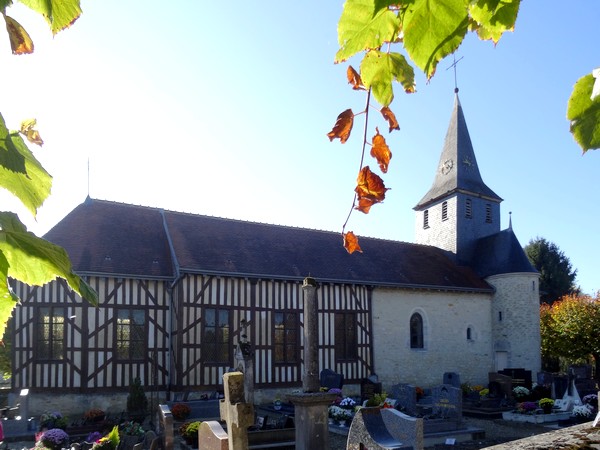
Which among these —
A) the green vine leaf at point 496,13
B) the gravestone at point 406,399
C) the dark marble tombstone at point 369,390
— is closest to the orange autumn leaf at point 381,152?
the green vine leaf at point 496,13

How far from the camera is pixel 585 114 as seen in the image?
96cm

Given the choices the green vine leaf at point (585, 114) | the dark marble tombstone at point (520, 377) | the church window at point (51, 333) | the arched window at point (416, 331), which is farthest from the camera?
the arched window at point (416, 331)

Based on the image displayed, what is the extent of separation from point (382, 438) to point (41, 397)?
11640 mm

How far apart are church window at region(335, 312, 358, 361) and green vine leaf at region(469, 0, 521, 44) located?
18.8m

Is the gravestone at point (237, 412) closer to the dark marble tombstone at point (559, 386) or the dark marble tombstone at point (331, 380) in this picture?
the dark marble tombstone at point (331, 380)

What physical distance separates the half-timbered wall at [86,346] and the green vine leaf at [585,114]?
1611cm

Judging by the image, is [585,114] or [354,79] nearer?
[585,114]

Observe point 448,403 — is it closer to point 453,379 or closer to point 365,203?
point 453,379

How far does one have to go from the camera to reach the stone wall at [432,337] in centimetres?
2067

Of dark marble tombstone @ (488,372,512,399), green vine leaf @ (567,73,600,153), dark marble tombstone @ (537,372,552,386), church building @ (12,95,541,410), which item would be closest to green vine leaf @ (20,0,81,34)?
green vine leaf @ (567,73,600,153)

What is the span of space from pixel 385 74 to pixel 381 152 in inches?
6.9

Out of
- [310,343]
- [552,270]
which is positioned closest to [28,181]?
[310,343]

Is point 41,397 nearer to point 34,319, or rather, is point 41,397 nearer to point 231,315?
point 34,319

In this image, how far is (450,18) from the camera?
3.28ft
